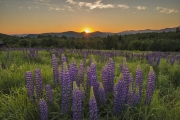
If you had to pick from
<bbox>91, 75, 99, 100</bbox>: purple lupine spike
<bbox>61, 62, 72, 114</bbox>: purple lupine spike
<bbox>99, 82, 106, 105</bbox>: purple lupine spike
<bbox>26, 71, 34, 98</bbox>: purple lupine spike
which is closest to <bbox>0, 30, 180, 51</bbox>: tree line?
<bbox>26, 71, 34, 98</bbox>: purple lupine spike

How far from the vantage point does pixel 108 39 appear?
81312 millimetres

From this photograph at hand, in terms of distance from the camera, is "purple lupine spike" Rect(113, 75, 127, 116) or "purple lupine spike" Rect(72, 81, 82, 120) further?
"purple lupine spike" Rect(113, 75, 127, 116)

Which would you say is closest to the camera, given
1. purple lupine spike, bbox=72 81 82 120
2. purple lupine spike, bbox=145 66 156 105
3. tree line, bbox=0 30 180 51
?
purple lupine spike, bbox=72 81 82 120

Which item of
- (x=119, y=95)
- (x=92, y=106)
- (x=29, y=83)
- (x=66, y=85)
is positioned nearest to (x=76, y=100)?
(x=92, y=106)

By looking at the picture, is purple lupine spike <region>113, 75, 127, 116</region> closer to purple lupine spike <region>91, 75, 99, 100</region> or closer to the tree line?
purple lupine spike <region>91, 75, 99, 100</region>

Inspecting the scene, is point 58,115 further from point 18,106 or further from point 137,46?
point 137,46

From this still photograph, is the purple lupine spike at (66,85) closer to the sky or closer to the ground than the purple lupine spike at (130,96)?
closer to the sky

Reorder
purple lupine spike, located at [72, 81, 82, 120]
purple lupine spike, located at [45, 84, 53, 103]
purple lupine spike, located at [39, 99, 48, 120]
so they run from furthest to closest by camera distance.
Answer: purple lupine spike, located at [45, 84, 53, 103] < purple lupine spike, located at [39, 99, 48, 120] < purple lupine spike, located at [72, 81, 82, 120]

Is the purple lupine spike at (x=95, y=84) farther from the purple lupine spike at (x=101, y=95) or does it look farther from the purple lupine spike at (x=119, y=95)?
the purple lupine spike at (x=119, y=95)

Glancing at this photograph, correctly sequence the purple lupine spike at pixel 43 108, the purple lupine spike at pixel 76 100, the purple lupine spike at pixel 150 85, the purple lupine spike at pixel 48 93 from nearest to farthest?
the purple lupine spike at pixel 76 100, the purple lupine spike at pixel 43 108, the purple lupine spike at pixel 150 85, the purple lupine spike at pixel 48 93

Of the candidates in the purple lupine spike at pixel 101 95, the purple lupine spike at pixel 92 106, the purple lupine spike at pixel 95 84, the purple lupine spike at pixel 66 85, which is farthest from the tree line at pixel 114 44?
the purple lupine spike at pixel 92 106

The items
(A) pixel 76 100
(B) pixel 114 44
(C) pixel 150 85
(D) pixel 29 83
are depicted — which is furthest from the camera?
(B) pixel 114 44

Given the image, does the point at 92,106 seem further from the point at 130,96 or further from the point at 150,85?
the point at 150,85

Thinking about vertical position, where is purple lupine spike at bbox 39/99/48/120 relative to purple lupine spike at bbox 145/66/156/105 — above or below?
below
